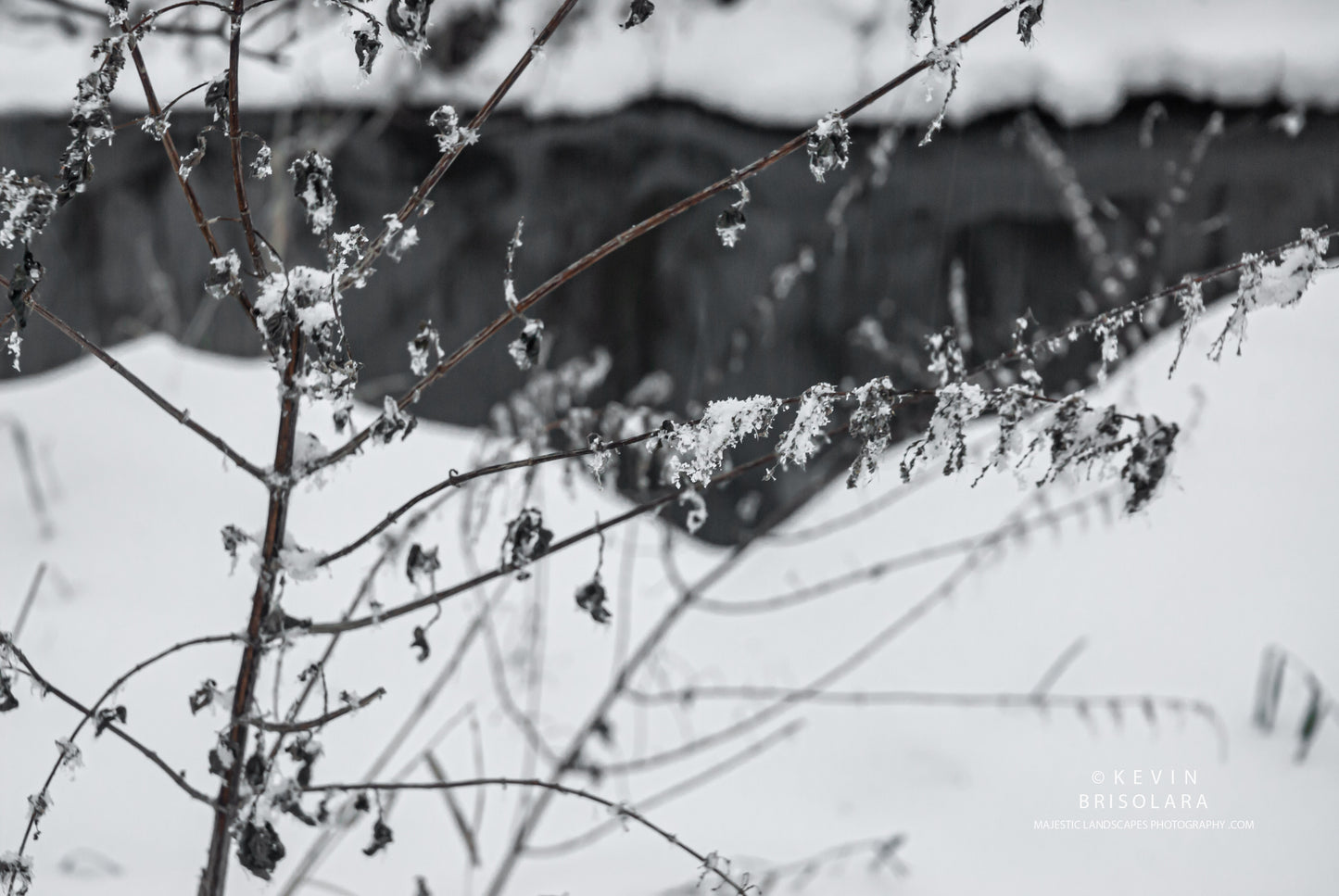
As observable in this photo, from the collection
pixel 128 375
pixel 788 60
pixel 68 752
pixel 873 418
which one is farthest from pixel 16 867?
pixel 788 60

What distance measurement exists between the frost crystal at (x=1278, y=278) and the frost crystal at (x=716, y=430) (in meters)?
0.35

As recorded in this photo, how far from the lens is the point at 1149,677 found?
2.52 meters

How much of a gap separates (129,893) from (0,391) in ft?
7.36

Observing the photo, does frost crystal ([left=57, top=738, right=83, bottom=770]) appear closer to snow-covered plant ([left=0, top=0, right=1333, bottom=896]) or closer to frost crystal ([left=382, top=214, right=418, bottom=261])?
snow-covered plant ([left=0, top=0, right=1333, bottom=896])

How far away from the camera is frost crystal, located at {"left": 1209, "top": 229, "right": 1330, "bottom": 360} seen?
2.33ft

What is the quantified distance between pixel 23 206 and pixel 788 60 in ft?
9.28

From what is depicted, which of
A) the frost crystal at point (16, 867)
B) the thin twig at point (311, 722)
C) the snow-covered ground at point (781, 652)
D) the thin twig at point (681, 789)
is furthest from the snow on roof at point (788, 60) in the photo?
the frost crystal at point (16, 867)

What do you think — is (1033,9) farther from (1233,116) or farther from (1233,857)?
(1233,116)

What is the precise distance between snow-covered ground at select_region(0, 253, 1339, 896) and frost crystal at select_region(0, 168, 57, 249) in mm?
1175

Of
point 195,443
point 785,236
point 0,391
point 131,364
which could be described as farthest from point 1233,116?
point 0,391

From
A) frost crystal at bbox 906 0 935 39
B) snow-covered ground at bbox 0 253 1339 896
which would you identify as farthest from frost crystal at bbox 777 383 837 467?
snow-covered ground at bbox 0 253 1339 896

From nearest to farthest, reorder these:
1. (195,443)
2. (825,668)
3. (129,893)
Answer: (129,893) < (825,668) < (195,443)

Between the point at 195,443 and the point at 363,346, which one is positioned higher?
the point at 363,346

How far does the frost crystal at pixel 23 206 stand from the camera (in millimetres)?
691
